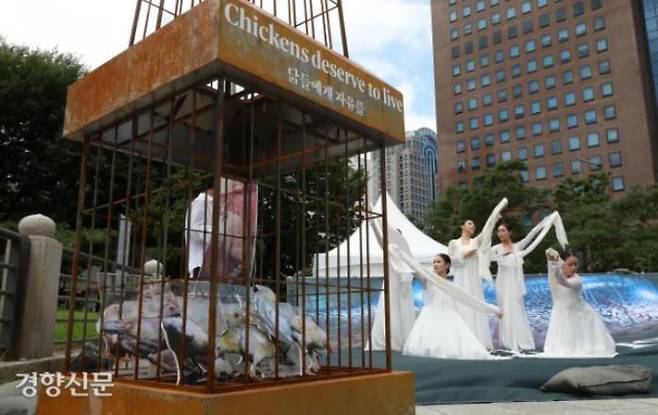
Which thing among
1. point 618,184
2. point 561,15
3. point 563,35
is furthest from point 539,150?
point 561,15

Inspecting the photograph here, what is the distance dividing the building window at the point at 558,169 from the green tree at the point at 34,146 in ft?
144

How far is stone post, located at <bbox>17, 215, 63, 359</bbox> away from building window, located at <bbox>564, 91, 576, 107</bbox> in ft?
173

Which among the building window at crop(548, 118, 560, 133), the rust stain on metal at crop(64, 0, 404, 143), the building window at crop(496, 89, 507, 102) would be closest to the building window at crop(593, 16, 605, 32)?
the building window at crop(548, 118, 560, 133)

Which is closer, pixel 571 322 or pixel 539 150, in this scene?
pixel 571 322

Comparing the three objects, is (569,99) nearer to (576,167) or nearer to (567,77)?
(567,77)

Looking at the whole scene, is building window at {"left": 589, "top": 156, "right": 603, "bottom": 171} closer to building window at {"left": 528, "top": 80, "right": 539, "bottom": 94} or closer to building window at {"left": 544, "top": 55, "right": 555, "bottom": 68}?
building window at {"left": 528, "top": 80, "right": 539, "bottom": 94}

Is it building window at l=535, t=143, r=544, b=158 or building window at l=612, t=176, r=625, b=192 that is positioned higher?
building window at l=535, t=143, r=544, b=158

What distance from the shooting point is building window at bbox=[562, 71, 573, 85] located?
168ft

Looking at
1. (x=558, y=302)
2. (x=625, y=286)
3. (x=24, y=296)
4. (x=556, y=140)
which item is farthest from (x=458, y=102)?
(x=24, y=296)

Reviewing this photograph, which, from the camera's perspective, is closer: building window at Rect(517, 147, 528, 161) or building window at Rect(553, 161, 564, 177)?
building window at Rect(553, 161, 564, 177)

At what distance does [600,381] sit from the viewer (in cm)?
498

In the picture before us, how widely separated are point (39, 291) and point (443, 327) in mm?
5255

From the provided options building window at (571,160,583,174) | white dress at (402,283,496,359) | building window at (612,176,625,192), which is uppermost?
building window at (571,160,583,174)

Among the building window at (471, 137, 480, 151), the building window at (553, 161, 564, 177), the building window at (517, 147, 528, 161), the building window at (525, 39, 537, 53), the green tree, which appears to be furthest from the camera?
the building window at (471, 137, 480, 151)
